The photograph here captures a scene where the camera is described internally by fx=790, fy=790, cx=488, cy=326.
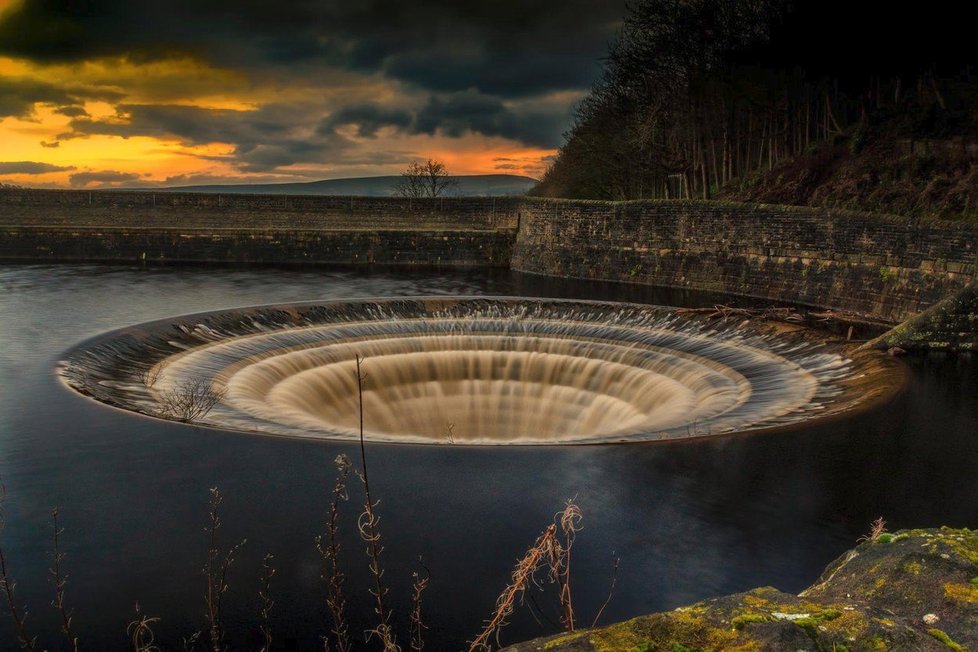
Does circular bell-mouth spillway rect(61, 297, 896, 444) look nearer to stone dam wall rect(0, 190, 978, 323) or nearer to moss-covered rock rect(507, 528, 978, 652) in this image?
stone dam wall rect(0, 190, 978, 323)

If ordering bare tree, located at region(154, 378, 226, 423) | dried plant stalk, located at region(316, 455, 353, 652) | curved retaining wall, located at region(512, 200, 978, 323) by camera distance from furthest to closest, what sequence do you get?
curved retaining wall, located at region(512, 200, 978, 323) → bare tree, located at region(154, 378, 226, 423) → dried plant stalk, located at region(316, 455, 353, 652)

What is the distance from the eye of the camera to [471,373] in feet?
51.5

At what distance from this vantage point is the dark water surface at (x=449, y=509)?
211 inches

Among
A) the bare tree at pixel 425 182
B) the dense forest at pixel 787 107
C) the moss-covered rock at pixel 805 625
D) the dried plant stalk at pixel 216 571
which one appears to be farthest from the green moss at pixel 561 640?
the bare tree at pixel 425 182

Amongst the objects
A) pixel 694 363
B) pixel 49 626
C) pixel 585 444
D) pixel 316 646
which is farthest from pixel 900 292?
pixel 49 626

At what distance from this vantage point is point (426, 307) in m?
18.9

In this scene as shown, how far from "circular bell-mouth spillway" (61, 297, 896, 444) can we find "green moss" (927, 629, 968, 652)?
22.3 feet

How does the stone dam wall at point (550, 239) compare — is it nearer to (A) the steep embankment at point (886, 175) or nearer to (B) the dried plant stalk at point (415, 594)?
(A) the steep embankment at point (886, 175)

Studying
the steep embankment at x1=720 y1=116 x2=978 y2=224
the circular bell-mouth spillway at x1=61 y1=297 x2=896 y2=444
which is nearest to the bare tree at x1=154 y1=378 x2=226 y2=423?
the circular bell-mouth spillway at x1=61 y1=297 x2=896 y2=444

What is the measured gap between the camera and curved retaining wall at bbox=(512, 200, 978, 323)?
16406 millimetres

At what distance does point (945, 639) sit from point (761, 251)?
20.0 meters

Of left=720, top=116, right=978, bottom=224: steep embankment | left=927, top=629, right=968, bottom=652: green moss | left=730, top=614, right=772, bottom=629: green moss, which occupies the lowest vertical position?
left=927, top=629, right=968, bottom=652: green moss

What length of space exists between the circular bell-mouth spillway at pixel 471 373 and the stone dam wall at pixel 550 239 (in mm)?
3688

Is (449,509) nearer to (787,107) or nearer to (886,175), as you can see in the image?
(886,175)
